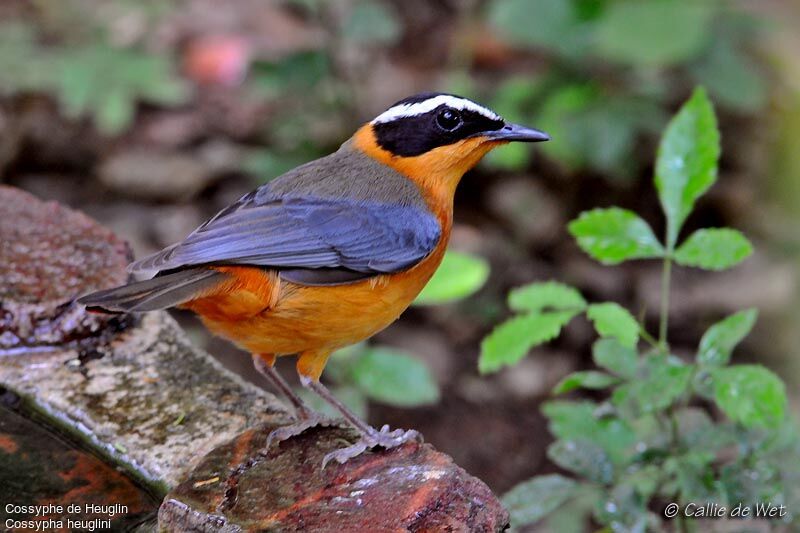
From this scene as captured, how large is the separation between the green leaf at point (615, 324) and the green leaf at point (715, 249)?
25cm

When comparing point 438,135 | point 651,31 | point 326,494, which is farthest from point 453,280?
point 651,31

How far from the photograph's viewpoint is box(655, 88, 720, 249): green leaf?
3.74 meters

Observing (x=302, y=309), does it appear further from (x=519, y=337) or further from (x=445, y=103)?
(x=445, y=103)

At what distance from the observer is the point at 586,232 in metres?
3.73

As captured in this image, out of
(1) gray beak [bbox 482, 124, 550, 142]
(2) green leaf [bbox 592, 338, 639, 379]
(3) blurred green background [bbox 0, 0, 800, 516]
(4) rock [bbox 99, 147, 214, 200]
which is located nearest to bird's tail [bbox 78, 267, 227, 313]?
(1) gray beak [bbox 482, 124, 550, 142]

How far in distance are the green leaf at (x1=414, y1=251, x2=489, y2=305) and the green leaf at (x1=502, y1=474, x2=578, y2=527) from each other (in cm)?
116

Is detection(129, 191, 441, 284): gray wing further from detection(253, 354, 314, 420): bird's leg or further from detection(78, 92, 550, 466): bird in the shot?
detection(253, 354, 314, 420): bird's leg

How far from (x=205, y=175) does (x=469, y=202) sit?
6.08 feet

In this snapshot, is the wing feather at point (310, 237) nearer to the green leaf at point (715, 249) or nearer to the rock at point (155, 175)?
the green leaf at point (715, 249)

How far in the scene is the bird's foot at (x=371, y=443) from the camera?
3252 mm

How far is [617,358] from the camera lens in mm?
3725

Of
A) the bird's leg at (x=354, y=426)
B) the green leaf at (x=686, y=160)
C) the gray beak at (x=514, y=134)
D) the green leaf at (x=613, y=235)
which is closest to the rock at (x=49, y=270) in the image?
the bird's leg at (x=354, y=426)

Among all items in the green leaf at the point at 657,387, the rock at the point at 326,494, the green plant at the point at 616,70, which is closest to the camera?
the rock at the point at 326,494

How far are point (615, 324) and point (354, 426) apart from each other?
2.98 feet
